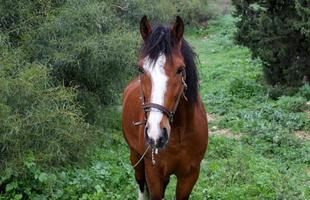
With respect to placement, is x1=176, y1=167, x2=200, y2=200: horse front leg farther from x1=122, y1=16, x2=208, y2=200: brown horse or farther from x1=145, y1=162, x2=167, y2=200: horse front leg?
x1=145, y1=162, x2=167, y2=200: horse front leg

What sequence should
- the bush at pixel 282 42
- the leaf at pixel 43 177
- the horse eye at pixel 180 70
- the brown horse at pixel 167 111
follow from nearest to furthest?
the brown horse at pixel 167 111 → the horse eye at pixel 180 70 → the leaf at pixel 43 177 → the bush at pixel 282 42

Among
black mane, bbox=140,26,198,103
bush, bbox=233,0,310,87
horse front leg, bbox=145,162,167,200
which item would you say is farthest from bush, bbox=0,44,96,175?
bush, bbox=233,0,310,87

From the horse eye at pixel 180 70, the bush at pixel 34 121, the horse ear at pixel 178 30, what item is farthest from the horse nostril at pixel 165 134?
the bush at pixel 34 121

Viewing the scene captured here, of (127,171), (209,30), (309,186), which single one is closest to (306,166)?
(309,186)

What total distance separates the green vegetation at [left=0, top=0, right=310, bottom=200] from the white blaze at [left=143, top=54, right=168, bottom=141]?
1.16m

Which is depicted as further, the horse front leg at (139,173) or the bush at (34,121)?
the horse front leg at (139,173)

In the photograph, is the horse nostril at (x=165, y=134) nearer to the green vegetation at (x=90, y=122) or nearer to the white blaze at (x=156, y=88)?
the white blaze at (x=156, y=88)

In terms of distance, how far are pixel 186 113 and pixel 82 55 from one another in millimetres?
2981

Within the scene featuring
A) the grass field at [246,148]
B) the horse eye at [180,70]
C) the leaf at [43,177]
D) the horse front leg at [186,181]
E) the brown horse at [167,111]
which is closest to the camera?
the brown horse at [167,111]

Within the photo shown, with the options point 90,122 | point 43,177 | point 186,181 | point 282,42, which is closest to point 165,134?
point 186,181

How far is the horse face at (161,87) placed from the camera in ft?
11.0

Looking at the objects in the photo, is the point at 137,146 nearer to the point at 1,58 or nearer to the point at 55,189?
the point at 55,189

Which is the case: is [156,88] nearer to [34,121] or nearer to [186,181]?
[186,181]

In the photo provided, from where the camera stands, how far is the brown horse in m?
3.45
